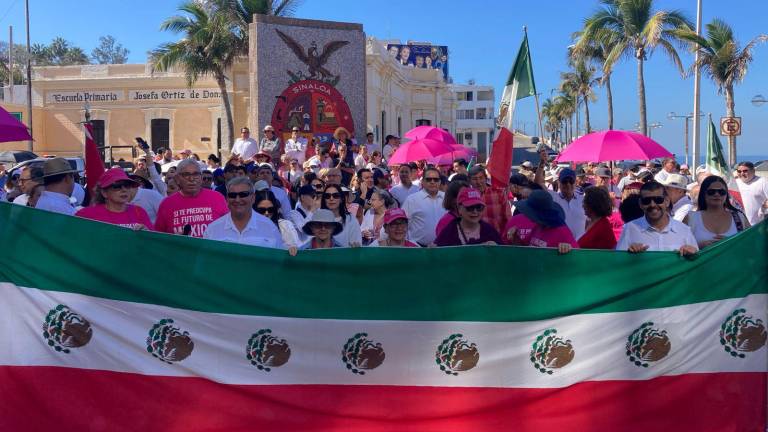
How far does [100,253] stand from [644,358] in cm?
339

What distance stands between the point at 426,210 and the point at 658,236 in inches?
117

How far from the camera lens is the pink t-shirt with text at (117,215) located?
5555 millimetres

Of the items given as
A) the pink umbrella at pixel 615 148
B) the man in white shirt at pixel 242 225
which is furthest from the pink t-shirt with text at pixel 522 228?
the pink umbrella at pixel 615 148

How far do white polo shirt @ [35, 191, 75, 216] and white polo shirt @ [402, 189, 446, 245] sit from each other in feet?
10.5

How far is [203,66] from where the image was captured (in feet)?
107

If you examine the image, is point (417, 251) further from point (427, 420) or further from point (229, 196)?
point (229, 196)

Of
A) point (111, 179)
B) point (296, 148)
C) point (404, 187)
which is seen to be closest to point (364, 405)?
Result: point (111, 179)

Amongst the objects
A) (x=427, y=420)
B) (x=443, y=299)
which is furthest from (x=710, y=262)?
(x=427, y=420)

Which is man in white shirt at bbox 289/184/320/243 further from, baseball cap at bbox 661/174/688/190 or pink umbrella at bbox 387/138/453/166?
pink umbrella at bbox 387/138/453/166

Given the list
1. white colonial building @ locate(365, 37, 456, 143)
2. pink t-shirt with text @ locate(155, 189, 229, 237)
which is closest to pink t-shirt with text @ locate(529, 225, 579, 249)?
pink t-shirt with text @ locate(155, 189, 229, 237)

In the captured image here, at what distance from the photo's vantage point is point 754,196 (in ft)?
31.9

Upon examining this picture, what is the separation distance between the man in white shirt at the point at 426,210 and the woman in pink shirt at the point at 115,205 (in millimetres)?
2831

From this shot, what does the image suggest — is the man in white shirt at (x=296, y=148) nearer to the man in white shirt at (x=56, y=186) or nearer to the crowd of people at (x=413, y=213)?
the crowd of people at (x=413, y=213)

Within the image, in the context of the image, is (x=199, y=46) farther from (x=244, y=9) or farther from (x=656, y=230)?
(x=656, y=230)
